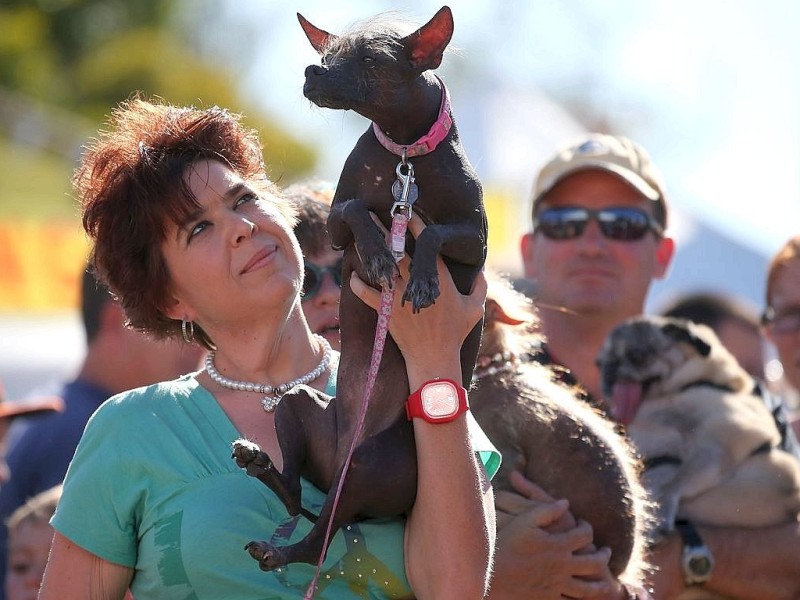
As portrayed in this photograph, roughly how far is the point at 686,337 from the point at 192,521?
3.08 meters

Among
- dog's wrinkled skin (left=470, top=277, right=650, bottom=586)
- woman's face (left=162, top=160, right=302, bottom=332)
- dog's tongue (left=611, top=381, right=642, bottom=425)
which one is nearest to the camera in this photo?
woman's face (left=162, top=160, right=302, bottom=332)

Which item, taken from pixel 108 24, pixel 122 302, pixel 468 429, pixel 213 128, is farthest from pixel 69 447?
pixel 108 24

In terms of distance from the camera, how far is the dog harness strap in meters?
2.80

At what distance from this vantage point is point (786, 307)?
5477 millimetres

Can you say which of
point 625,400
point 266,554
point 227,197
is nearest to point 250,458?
point 266,554

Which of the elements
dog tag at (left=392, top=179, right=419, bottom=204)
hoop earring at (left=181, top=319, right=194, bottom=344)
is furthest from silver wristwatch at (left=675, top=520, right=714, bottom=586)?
dog tag at (left=392, top=179, right=419, bottom=204)

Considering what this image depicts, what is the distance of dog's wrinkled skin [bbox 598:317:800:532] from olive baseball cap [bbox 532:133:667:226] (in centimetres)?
58

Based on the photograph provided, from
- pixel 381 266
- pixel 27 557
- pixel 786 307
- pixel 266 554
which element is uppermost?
pixel 381 266

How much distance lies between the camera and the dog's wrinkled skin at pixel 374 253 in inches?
107

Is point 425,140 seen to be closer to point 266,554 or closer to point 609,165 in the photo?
point 266,554

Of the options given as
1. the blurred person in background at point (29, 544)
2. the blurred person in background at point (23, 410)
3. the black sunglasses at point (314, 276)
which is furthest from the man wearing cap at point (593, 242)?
the blurred person in background at point (23, 410)

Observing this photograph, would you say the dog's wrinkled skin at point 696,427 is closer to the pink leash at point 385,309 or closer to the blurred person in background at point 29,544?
the pink leash at point 385,309

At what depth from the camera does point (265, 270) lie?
317cm

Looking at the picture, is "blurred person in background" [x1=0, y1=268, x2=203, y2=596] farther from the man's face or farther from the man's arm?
the man's arm
